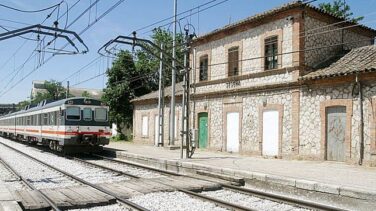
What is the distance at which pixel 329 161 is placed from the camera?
54.8 feet

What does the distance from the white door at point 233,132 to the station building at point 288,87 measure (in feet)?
0.16

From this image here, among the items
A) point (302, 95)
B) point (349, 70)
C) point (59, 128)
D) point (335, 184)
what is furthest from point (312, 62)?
point (59, 128)

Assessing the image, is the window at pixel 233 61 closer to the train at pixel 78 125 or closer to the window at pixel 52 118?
the train at pixel 78 125

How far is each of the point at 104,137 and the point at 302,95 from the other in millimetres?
10144

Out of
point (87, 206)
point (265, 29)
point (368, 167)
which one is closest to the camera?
point (87, 206)

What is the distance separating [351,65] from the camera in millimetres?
16953

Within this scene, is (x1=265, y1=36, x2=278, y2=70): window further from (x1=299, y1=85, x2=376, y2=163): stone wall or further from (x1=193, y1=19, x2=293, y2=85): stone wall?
(x1=299, y1=85, x2=376, y2=163): stone wall

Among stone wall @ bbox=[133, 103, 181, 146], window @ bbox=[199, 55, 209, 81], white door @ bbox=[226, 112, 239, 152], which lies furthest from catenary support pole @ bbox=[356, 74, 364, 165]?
stone wall @ bbox=[133, 103, 181, 146]

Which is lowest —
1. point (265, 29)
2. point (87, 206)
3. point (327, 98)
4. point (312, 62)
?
point (87, 206)

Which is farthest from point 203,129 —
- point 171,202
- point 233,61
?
point 171,202

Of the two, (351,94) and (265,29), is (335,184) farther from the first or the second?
(265,29)

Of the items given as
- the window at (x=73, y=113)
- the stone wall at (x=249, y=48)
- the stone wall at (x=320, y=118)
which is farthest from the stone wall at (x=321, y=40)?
the window at (x=73, y=113)

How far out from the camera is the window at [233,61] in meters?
22.1

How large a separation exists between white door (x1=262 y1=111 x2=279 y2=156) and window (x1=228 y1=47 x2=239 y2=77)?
3.20 metres
